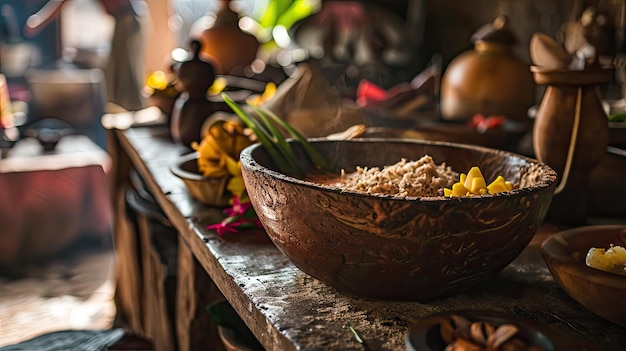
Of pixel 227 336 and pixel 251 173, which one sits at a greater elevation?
pixel 251 173

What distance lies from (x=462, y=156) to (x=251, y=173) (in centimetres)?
44

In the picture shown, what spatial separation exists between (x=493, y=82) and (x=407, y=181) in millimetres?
1160

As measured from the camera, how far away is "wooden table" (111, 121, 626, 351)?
88 centimetres

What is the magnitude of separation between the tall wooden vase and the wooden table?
0.07m

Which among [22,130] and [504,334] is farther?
[22,130]

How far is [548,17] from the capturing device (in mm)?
3314

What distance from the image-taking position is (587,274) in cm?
90

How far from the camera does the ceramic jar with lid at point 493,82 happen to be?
6.72 ft

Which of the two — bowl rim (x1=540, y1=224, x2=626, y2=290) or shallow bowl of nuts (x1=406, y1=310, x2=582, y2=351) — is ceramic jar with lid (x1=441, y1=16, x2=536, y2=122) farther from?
shallow bowl of nuts (x1=406, y1=310, x2=582, y2=351)

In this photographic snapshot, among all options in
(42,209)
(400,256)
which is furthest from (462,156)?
(42,209)

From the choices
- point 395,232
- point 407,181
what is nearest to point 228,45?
point 407,181

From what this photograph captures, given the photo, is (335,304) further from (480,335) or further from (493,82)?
(493,82)

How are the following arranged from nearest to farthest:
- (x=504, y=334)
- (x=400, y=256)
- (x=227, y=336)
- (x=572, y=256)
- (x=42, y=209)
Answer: (x=504, y=334) → (x=400, y=256) → (x=572, y=256) → (x=227, y=336) → (x=42, y=209)

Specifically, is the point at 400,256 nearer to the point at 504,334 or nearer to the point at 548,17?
the point at 504,334
